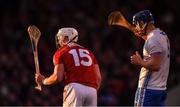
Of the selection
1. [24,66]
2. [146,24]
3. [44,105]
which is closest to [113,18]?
[146,24]

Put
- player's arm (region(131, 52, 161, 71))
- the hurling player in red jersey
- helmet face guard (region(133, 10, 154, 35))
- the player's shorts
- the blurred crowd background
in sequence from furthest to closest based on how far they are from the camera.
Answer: the blurred crowd background < the hurling player in red jersey < helmet face guard (region(133, 10, 154, 35)) < the player's shorts < player's arm (region(131, 52, 161, 71))

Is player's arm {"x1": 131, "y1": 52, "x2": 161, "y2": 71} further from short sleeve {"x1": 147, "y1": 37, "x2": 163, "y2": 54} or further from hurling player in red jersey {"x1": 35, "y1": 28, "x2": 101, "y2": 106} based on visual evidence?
hurling player in red jersey {"x1": 35, "y1": 28, "x2": 101, "y2": 106}

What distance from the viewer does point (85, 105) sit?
38.0ft

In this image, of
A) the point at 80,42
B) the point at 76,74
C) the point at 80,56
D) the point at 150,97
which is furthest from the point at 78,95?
the point at 80,42

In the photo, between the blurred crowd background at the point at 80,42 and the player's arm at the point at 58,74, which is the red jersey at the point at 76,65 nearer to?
the player's arm at the point at 58,74

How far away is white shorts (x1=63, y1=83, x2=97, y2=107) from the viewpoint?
11.5 meters

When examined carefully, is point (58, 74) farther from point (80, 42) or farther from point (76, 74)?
point (80, 42)

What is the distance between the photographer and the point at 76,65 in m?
11.5

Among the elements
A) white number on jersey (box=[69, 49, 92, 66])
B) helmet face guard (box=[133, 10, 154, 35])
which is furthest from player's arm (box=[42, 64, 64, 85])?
helmet face guard (box=[133, 10, 154, 35])

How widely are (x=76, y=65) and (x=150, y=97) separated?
1.16 metres

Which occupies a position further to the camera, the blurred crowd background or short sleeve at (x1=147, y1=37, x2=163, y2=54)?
the blurred crowd background

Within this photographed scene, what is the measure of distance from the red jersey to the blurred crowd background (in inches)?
211

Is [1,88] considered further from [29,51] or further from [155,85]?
[155,85]

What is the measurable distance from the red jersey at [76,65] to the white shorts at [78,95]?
7 cm
